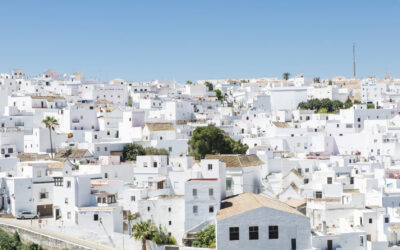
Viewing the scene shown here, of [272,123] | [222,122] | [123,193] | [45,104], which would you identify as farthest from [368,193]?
[45,104]

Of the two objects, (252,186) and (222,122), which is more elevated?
(222,122)

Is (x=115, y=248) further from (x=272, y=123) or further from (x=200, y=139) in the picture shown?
(x=272, y=123)

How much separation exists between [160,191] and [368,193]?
36.0 feet

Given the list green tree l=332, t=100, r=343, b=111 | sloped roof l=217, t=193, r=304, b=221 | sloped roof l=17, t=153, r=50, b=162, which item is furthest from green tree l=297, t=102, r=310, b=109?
sloped roof l=217, t=193, r=304, b=221

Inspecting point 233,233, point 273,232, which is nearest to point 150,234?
point 233,233

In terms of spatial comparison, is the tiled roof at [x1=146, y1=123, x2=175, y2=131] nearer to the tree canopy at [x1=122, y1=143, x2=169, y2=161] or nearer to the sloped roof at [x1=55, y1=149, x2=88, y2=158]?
the tree canopy at [x1=122, y1=143, x2=169, y2=161]

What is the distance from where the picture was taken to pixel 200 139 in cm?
4375

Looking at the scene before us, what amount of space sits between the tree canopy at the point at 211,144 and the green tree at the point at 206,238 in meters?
16.4

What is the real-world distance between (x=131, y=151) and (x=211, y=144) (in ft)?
19.9

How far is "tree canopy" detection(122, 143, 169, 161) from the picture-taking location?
42.7 meters

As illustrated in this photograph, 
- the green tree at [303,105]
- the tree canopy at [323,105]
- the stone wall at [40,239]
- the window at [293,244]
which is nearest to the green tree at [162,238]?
the stone wall at [40,239]

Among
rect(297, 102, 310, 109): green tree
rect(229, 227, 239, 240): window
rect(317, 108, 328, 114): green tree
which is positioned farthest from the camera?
rect(297, 102, 310, 109): green tree

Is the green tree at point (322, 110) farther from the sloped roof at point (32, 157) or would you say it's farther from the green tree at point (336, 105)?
the sloped roof at point (32, 157)

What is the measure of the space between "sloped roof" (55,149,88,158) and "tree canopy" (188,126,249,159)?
818 cm
